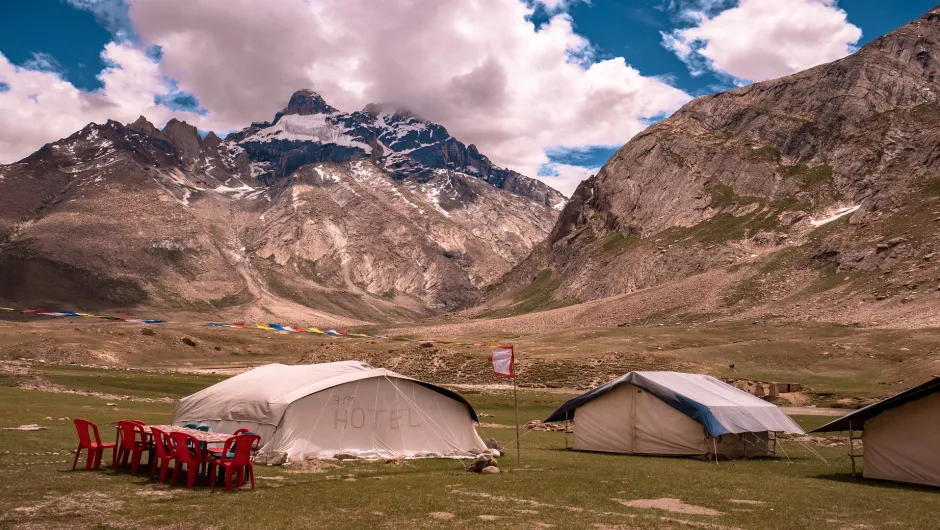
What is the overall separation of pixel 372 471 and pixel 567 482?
19.4ft

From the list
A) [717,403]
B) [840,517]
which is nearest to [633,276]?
[717,403]

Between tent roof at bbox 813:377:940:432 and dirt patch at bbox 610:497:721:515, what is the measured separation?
8.36 meters

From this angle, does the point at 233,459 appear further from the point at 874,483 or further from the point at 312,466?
Result: the point at 874,483

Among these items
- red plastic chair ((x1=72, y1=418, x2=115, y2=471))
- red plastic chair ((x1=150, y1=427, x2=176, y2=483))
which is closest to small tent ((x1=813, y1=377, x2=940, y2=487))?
red plastic chair ((x1=150, y1=427, x2=176, y2=483))

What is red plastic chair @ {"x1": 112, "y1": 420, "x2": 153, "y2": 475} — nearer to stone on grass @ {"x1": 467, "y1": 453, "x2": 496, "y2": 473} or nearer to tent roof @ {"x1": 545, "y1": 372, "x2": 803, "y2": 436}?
stone on grass @ {"x1": 467, "y1": 453, "x2": 496, "y2": 473}

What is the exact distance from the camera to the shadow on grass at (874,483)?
20.6 metres

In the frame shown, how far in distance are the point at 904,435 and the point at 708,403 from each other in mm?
7297

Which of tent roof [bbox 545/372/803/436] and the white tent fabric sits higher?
tent roof [bbox 545/372/803/436]

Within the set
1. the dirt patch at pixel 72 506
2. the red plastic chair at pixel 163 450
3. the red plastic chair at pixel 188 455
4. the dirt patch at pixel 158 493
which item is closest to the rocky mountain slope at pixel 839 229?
the red plastic chair at pixel 188 455

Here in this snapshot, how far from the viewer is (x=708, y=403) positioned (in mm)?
27969

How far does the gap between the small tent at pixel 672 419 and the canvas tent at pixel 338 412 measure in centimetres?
612

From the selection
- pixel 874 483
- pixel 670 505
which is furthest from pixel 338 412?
pixel 874 483

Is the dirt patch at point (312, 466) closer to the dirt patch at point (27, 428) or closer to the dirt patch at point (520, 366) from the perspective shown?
the dirt patch at point (27, 428)

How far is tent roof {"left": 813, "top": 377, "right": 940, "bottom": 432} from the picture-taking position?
68.8ft
